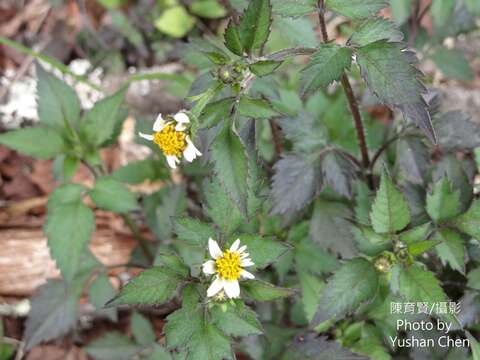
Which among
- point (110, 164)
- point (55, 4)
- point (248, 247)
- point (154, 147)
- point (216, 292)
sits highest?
point (55, 4)

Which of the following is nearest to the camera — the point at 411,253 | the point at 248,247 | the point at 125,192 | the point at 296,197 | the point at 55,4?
the point at 248,247

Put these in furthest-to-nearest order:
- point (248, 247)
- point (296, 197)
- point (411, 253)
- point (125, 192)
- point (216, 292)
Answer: point (125, 192) < point (296, 197) < point (411, 253) < point (248, 247) < point (216, 292)

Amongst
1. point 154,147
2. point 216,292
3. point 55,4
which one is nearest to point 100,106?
point 154,147

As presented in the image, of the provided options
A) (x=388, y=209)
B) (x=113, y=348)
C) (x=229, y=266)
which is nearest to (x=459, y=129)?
(x=388, y=209)

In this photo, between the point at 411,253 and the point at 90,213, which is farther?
the point at 90,213

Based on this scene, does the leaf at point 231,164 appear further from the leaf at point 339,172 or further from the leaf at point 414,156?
the leaf at point 414,156

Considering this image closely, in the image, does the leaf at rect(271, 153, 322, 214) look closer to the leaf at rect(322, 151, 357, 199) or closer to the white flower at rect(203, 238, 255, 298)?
the leaf at rect(322, 151, 357, 199)

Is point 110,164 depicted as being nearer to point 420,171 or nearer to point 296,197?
point 296,197

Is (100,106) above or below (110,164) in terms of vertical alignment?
below
